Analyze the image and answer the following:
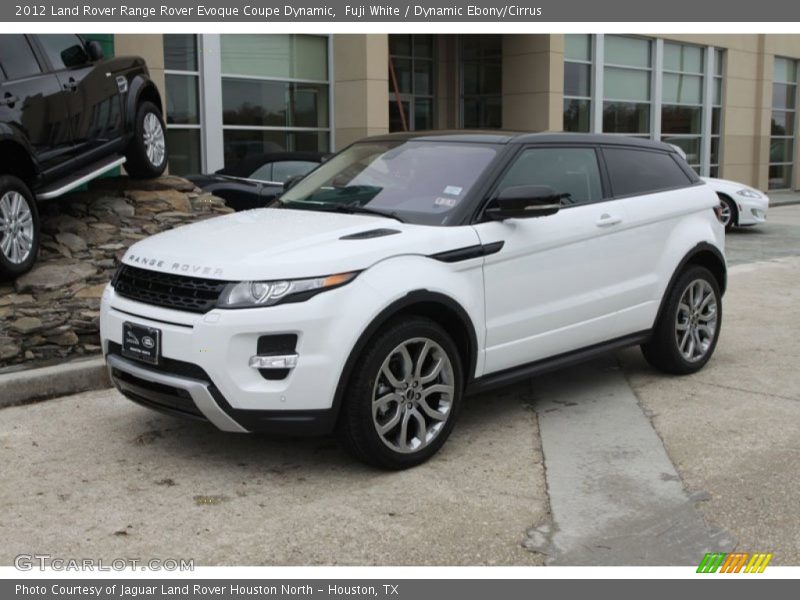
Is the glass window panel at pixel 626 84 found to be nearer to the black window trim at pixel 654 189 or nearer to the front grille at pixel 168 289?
the black window trim at pixel 654 189

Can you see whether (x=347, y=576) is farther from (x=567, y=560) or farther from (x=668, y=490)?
(x=668, y=490)

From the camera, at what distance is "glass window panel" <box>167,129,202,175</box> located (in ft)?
51.8

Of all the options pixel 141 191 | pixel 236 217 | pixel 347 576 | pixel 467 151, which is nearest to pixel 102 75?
pixel 141 191

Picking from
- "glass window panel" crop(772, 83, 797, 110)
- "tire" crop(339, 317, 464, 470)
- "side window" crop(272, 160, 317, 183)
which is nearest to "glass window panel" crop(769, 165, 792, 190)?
"glass window panel" crop(772, 83, 797, 110)

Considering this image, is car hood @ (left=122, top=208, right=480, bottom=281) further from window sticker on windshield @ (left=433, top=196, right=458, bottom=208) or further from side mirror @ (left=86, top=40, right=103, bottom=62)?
side mirror @ (left=86, top=40, right=103, bottom=62)

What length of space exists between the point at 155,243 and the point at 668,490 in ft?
9.89

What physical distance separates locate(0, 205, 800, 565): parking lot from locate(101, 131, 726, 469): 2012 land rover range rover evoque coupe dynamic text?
0.36 meters

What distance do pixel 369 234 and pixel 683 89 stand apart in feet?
79.1

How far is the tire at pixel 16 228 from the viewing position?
6.74 meters

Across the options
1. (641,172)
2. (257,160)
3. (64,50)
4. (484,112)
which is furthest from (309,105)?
(641,172)

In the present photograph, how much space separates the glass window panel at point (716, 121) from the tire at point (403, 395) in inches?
1009

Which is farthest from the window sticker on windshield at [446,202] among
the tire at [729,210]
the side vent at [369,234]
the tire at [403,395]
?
the tire at [729,210]

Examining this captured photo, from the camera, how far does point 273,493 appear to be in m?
4.60

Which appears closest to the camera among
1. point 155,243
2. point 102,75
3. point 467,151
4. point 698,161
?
point 155,243
